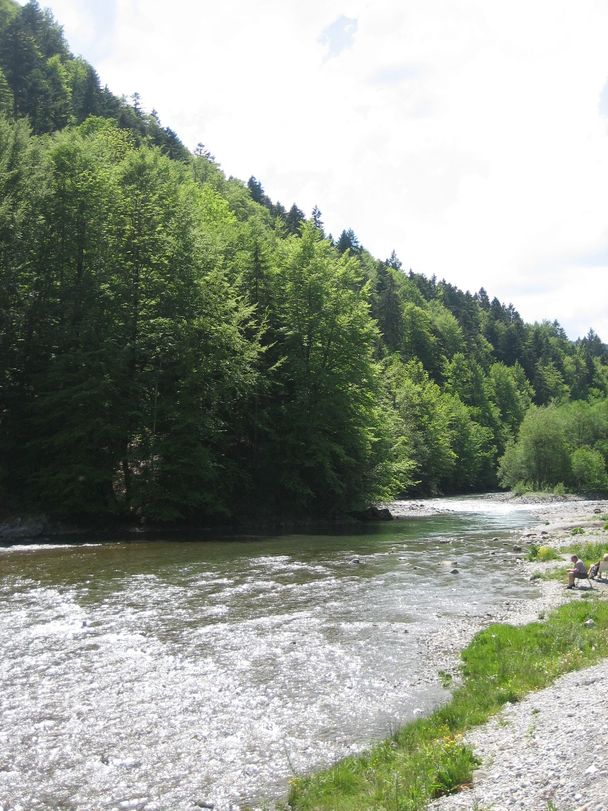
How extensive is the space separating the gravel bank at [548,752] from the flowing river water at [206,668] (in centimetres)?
190

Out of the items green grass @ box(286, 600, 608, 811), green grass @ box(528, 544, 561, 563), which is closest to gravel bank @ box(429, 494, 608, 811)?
green grass @ box(286, 600, 608, 811)

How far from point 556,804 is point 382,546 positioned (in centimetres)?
2428

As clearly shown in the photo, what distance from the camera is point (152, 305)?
39.6 m

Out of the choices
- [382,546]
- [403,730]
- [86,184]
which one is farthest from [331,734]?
[86,184]

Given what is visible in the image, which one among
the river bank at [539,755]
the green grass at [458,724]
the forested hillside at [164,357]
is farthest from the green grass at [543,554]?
the forested hillside at [164,357]

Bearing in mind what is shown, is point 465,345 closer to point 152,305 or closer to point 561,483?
point 561,483

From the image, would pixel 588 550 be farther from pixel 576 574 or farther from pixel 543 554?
pixel 576 574

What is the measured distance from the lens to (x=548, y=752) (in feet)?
25.3

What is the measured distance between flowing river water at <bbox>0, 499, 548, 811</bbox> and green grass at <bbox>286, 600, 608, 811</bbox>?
1.93 ft

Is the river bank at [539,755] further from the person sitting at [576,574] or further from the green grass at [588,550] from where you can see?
the green grass at [588,550]

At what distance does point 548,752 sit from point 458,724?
2.11 meters

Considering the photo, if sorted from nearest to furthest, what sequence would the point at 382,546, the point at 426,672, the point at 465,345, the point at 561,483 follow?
the point at 426,672 < the point at 382,546 < the point at 561,483 < the point at 465,345

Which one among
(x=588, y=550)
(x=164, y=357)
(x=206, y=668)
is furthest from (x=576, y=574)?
(x=164, y=357)

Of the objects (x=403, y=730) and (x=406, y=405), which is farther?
(x=406, y=405)
